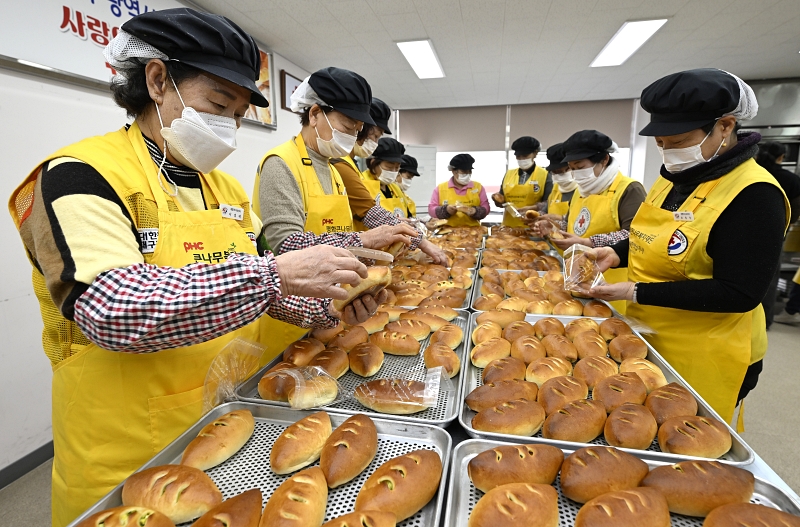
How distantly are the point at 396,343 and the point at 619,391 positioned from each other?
750 mm

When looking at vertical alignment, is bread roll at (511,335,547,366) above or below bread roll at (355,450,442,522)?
above

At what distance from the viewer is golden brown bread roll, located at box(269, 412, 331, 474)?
36.6 inches

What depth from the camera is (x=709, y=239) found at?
1.60 meters

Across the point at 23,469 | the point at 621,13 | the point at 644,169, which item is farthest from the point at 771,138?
the point at 23,469

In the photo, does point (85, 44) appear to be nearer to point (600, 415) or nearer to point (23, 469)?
point (23, 469)

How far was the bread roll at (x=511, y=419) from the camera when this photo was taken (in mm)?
1049

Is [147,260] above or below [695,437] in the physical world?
above

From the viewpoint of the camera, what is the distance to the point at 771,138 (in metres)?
8.54

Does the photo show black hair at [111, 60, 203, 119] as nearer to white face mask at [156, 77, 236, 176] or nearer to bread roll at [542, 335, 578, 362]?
white face mask at [156, 77, 236, 176]

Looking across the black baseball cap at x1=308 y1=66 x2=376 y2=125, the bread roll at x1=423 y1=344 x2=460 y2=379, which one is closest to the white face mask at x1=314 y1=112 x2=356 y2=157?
the black baseball cap at x1=308 y1=66 x2=376 y2=125

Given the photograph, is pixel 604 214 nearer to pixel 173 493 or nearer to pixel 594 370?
pixel 594 370

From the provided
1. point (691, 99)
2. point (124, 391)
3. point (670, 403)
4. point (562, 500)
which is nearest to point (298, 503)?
point (562, 500)

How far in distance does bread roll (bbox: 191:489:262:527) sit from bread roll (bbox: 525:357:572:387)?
0.91m

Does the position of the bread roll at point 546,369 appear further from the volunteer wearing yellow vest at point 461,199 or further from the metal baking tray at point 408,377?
the volunteer wearing yellow vest at point 461,199
